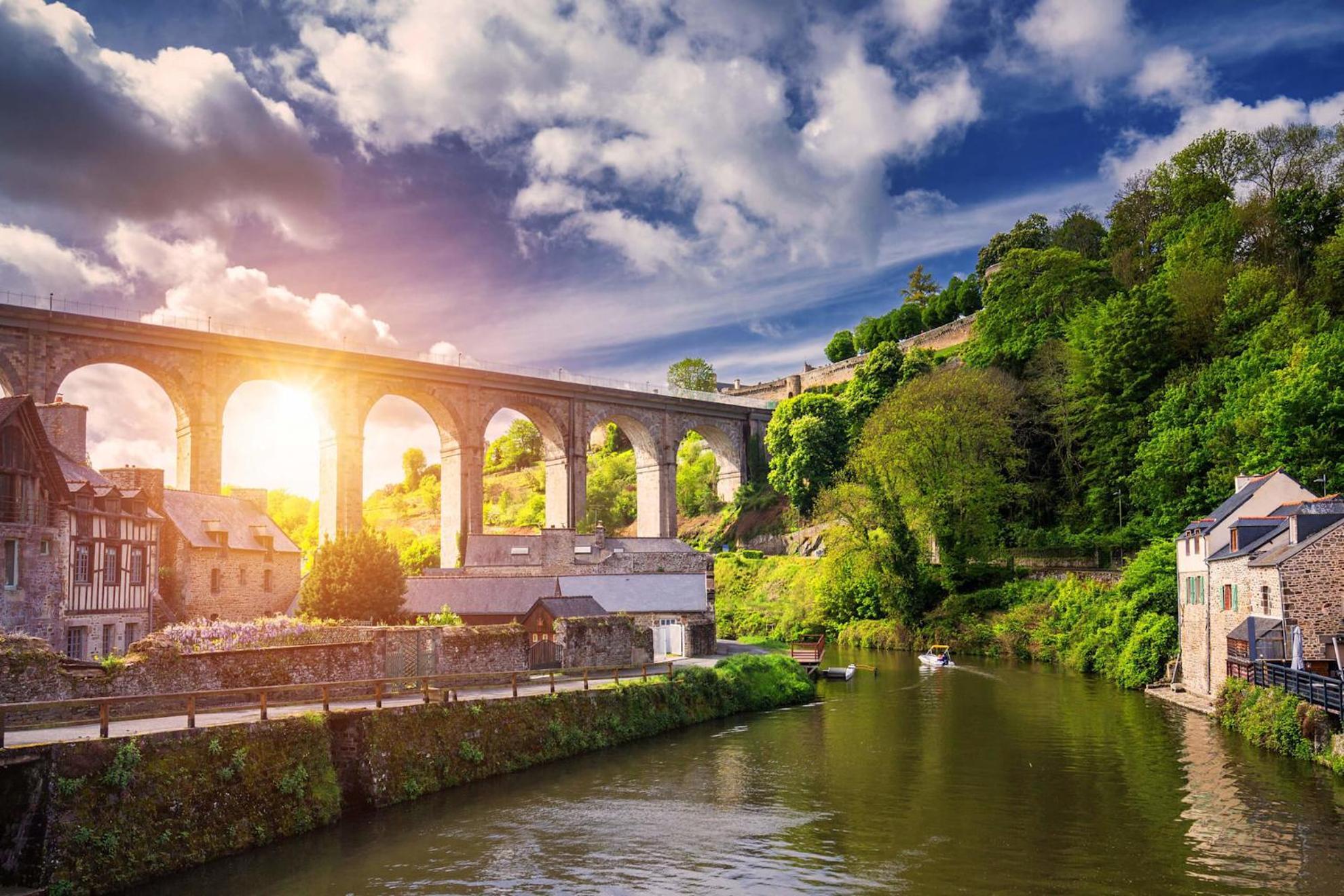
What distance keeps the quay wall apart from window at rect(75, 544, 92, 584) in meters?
10.6

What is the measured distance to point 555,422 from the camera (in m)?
50.7

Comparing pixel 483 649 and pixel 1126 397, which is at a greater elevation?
pixel 1126 397

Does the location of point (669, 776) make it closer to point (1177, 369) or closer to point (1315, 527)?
point (1315, 527)

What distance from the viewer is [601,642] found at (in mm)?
24484

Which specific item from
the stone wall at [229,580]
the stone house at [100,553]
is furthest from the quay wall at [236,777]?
the stone wall at [229,580]

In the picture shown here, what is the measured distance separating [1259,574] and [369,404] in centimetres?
3522

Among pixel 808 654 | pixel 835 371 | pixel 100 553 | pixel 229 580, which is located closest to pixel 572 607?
pixel 808 654

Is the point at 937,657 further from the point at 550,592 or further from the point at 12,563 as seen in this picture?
the point at 12,563

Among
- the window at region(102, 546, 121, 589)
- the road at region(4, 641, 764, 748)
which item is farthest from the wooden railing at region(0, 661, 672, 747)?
the window at region(102, 546, 121, 589)

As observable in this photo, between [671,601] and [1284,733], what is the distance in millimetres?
18937

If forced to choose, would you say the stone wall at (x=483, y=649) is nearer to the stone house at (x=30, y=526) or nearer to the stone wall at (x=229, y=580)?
the stone house at (x=30, y=526)

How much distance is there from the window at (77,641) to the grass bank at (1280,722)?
24.0 m

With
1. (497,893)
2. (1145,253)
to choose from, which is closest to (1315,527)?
(497,893)

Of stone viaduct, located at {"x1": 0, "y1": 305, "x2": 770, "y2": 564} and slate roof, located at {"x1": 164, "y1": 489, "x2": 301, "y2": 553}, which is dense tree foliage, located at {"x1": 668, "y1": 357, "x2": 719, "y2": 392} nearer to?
stone viaduct, located at {"x1": 0, "y1": 305, "x2": 770, "y2": 564}
